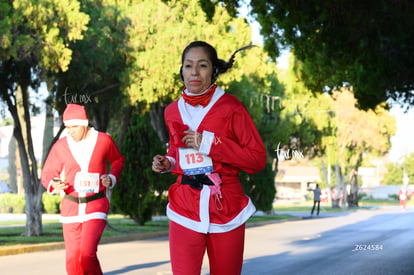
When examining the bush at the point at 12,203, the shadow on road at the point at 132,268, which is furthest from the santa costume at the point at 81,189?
the bush at the point at 12,203

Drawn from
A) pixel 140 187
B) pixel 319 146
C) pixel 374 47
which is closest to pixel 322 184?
pixel 319 146

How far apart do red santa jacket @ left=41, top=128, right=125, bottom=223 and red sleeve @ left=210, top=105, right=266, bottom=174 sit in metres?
3.72

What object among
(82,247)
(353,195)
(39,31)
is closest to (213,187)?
(82,247)

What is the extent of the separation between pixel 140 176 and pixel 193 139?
22.4m

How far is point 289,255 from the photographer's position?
16781 mm

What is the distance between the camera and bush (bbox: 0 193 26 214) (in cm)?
4619

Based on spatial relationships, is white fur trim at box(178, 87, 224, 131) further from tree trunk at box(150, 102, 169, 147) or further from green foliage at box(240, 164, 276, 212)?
green foliage at box(240, 164, 276, 212)

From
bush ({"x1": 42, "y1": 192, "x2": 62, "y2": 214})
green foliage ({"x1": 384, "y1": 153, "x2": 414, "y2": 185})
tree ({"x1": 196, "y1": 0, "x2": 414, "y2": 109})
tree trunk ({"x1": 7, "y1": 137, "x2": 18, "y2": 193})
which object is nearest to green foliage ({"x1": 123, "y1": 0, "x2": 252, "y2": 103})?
tree ({"x1": 196, "y1": 0, "x2": 414, "y2": 109})

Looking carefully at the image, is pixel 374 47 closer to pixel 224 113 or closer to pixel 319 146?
pixel 224 113

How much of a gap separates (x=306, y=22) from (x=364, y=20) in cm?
125

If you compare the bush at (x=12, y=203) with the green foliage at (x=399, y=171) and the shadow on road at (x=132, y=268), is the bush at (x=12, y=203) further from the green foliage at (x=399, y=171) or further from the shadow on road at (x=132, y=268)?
the green foliage at (x=399, y=171)

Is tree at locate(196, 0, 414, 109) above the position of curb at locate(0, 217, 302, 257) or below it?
above

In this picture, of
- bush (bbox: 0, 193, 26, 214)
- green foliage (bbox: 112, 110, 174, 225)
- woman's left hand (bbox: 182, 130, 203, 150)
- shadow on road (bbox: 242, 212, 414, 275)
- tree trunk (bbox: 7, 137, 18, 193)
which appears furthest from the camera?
tree trunk (bbox: 7, 137, 18, 193)

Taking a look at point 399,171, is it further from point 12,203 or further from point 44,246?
point 44,246
